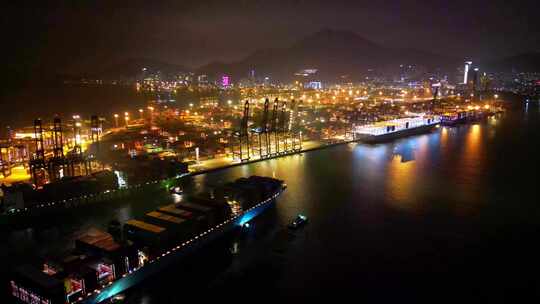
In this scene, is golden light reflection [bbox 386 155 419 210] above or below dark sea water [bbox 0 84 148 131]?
→ below

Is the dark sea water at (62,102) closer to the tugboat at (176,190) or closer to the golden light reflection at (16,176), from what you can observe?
the golden light reflection at (16,176)

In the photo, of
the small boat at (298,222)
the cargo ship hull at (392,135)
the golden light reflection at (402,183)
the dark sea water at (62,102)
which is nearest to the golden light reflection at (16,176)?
the dark sea water at (62,102)

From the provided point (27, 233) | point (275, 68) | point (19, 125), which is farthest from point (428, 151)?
point (275, 68)

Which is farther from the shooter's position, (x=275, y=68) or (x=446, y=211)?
(x=275, y=68)

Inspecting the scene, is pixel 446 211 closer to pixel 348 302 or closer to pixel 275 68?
pixel 348 302

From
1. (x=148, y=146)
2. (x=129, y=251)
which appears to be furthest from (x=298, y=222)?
(x=148, y=146)

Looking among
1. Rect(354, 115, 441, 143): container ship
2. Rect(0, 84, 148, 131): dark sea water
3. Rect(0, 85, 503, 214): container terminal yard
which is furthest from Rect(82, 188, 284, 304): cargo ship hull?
Rect(0, 84, 148, 131): dark sea water

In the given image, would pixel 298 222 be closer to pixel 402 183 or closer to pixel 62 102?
pixel 402 183

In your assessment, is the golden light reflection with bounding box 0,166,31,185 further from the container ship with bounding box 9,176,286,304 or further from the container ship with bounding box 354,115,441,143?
the container ship with bounding box 354,115,441,143
